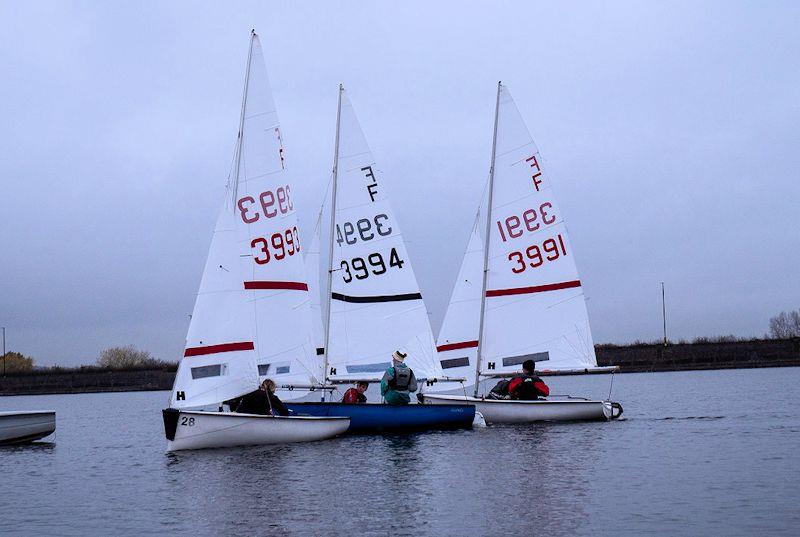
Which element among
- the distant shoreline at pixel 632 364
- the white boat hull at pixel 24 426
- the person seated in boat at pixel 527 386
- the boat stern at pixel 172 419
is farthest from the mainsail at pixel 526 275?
the distant shoreline at pixel 632 364

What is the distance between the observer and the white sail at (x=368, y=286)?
25312mm

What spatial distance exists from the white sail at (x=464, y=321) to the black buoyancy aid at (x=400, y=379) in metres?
3.58

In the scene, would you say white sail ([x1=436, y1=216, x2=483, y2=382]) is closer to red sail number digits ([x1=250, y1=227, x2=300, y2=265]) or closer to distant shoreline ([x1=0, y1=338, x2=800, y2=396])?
red sail number digits ([x1=250, y1=227, x2=300, y2=265])

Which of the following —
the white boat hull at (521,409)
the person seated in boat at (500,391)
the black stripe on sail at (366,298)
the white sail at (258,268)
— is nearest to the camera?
the white sail at (258,268)

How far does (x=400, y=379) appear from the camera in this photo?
77.2 ft

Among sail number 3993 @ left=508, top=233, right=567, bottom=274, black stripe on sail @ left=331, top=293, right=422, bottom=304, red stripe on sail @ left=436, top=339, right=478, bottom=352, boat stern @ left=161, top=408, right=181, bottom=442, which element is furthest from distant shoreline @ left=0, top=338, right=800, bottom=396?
boat stern @ left=161, top=408, right=181, bottom=442

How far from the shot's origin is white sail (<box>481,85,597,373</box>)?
26.3 metres

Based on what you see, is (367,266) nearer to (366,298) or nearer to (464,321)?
(366,298)

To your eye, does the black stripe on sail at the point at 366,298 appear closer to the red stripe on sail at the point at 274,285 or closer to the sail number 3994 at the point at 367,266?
the sail number 3994 at the point at 367,266

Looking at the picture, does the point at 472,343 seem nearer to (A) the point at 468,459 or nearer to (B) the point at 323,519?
(A) the point at 468,459

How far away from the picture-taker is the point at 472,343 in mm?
27766

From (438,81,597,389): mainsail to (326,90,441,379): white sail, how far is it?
2.22m

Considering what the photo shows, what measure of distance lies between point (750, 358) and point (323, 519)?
77.9 metres

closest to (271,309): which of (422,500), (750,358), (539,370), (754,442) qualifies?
(539,370)
